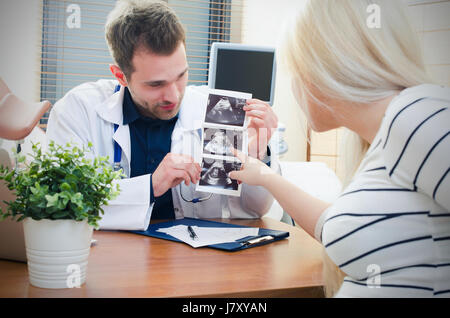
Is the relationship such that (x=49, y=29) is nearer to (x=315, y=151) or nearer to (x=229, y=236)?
(x=315, y=151)

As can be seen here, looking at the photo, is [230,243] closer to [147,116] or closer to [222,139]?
[222,139]

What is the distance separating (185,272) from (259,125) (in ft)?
2.47

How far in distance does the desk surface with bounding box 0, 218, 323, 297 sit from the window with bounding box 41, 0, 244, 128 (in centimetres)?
210

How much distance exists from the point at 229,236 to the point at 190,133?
71 cm

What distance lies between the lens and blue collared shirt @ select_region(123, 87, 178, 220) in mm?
1776

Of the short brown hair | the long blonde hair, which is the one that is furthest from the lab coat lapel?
the long blonde hair

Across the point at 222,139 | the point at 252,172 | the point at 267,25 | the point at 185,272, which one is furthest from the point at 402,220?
the point at 267,25

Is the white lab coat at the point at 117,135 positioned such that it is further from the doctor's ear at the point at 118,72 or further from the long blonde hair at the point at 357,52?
the long blonde hair at the point at 357,52

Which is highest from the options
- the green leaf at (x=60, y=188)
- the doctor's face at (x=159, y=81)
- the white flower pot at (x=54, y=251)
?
the doctor's face at (x=159, y=81)

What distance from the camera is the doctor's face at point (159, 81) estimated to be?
1.68 meters

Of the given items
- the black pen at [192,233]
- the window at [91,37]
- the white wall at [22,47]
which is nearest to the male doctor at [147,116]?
the black pen at [192,233]

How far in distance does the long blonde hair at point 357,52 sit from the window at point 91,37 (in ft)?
7.57

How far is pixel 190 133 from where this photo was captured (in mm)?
1870

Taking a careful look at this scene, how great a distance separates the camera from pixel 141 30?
5.53ft
